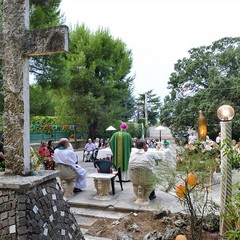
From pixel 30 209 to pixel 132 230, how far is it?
2.32m

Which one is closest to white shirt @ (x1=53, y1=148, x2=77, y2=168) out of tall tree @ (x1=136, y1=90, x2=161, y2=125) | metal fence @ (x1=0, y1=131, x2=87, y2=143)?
metal fence @ (x1=0, y1=131, x2=87, y2=143)

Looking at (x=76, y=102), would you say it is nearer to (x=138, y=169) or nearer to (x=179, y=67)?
(x=179, y=67)

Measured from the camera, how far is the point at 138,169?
6.13m

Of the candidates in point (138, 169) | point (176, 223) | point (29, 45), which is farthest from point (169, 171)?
point (29, 45)

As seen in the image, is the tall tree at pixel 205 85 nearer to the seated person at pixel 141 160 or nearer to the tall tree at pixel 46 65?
the tall tree at pixel 46 65

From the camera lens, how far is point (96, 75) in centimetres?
2369

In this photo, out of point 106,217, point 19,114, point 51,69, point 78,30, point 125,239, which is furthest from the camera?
point 78,30

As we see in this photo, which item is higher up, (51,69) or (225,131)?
(51,69)

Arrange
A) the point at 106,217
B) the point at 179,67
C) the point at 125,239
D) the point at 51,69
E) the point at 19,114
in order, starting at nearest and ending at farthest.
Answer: the point at 19,114
the point at 125,239
the point at 106,217
the point at 51,69
the point at 179,67

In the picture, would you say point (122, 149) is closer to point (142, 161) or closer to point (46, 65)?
point (142, 161)

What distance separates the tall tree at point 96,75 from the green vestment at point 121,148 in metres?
13.5

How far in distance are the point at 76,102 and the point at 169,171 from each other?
1884 centimetres

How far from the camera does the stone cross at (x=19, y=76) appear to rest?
335cm

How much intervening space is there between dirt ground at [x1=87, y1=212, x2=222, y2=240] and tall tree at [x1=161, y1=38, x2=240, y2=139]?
66.4 feet
